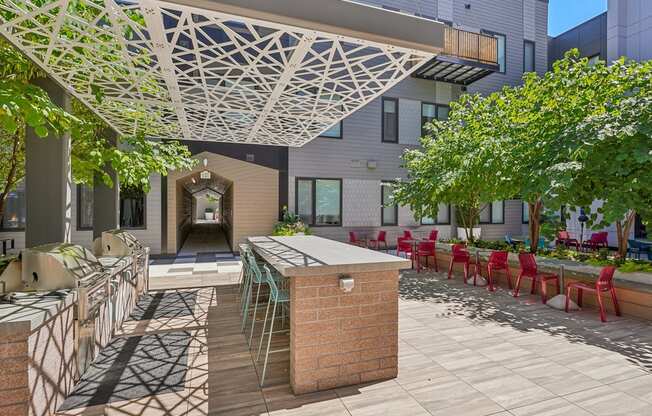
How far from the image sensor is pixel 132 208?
1049 cm

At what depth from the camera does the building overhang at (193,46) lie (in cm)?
319

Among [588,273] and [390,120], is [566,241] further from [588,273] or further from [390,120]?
[390,120]

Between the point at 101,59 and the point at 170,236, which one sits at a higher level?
the point at 101,59

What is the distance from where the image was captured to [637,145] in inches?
176

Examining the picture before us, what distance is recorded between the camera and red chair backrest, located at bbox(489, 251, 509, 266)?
6539mm

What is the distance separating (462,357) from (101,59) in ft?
17.9

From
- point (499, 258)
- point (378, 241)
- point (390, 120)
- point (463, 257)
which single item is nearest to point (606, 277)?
point (499, 258)

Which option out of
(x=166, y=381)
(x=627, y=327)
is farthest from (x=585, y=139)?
(x=166, y=381)

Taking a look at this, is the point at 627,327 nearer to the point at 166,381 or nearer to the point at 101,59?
the point at 166,381

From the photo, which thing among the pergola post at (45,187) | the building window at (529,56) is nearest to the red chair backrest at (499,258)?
the pergola post at (45,187)

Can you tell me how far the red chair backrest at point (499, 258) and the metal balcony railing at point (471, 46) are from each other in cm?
875

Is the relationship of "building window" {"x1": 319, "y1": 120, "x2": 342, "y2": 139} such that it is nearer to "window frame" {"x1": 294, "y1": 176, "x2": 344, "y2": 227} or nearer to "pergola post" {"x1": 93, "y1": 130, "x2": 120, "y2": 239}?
"window frame" {"x1": 294, "y1": 176, "x2": 344, "y2": 227}

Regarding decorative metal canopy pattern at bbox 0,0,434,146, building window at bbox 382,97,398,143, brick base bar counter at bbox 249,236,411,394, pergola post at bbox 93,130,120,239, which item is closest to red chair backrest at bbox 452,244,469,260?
decorative metal canopy pattern at bbox 0,0,434,146

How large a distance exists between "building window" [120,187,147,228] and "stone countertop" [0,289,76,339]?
836 cm
